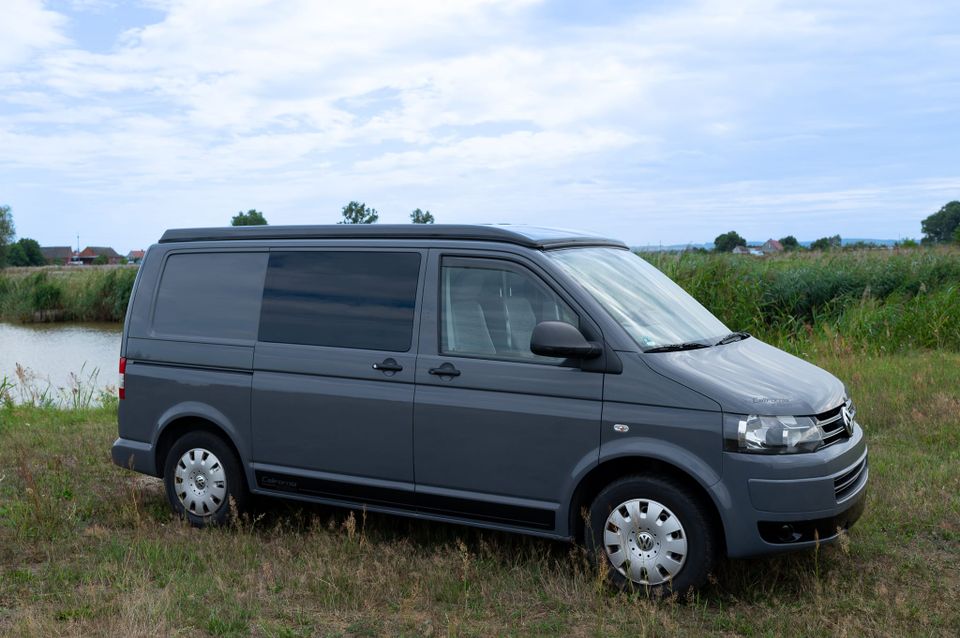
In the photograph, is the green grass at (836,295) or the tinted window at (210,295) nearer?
the tinted window at (210,295)

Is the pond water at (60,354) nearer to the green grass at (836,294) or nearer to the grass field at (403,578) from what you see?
the grass field at (403,578)

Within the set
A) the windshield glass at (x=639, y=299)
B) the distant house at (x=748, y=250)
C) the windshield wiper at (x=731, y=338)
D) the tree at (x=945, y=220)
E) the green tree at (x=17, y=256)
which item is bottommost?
the windshield wiper at (x=731, y=338)

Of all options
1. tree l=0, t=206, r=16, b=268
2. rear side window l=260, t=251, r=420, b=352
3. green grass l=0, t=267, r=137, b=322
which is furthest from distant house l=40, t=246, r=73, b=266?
rear side window l=260, t=251, r=420, b=352

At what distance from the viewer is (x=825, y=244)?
70.1 feet

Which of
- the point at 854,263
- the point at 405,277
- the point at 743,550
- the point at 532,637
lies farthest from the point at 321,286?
the point at 854,263

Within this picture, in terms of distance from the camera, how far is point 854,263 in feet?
61.0

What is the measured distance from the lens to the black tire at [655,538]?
15.6 ft

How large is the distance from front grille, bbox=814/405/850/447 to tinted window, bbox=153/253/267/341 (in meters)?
3.63

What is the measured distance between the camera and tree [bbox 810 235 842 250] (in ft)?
69.1

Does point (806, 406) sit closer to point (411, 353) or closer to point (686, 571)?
point (686, 571)

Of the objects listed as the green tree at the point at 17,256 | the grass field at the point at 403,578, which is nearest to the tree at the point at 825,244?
the grass field at the point at 403,578

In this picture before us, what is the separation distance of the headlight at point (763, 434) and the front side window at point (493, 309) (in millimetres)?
1035

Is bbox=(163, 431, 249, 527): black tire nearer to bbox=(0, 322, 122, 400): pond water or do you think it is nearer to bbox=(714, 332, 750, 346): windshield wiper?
bbox=(714, 332, 750, 346): windshield wiper

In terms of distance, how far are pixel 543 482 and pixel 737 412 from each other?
3.77 feet
